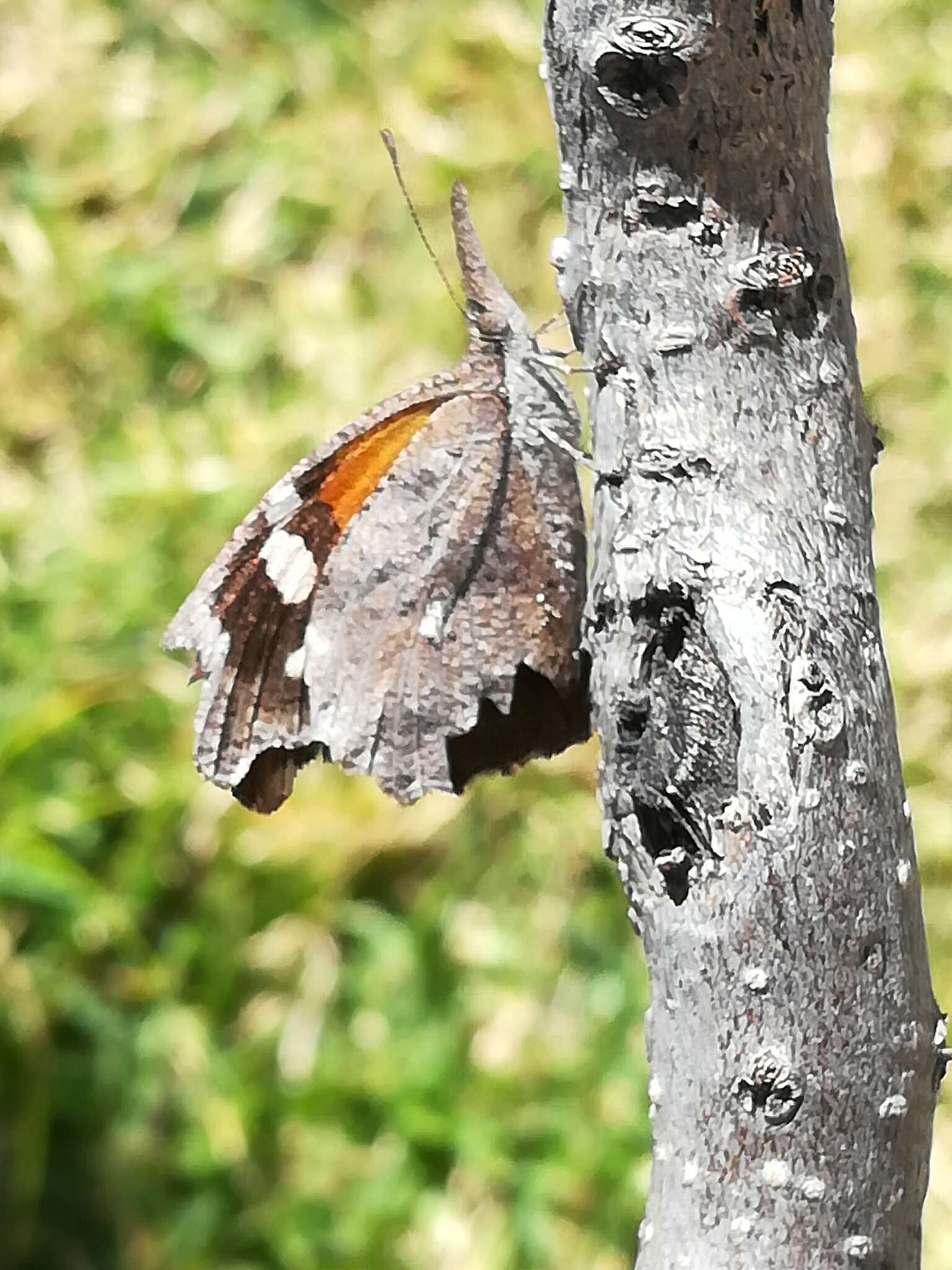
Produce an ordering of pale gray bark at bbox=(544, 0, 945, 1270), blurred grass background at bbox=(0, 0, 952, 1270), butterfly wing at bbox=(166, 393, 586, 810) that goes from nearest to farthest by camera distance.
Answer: pale gray bark at bbox=(544, 0, 945, 1270) → butterfly wing at bbox=(166, 393, 586, 810) → blurred grass background at bbox=(0, 0, 952, 1270)

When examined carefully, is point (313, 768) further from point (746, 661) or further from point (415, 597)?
point (746, 661)

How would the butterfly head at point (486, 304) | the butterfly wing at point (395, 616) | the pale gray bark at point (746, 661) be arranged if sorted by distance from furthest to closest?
the butterfly head at point (486, 304) → the butterfly wing at point (395, 616) → the pale gray bark at point (746, 661)

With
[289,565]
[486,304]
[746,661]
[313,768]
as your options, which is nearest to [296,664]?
[289,565]

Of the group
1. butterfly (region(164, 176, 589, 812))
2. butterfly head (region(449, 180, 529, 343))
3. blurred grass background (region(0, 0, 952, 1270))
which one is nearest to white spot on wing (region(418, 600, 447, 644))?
butterfly (region(164, 176, 589, 812))

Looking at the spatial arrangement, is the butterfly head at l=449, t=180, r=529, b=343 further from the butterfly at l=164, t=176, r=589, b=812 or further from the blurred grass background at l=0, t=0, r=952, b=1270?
the blurred grass background at l=0, t=0, r=952, b=1270

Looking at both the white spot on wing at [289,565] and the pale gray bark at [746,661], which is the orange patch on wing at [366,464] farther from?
the pale gray bark at [746,661]

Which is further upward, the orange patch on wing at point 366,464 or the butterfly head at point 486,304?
the butterfly head at point 486,304

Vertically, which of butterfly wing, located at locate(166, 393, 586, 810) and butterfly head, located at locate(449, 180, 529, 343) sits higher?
butterfly head, located at locate(449, 180, 529, 343)

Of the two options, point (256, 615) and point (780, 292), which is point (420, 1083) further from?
point (780, 292)

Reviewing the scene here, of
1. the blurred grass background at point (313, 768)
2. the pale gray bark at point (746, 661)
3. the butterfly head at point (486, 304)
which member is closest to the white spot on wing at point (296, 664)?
the butterfly head at point (486, 304)
